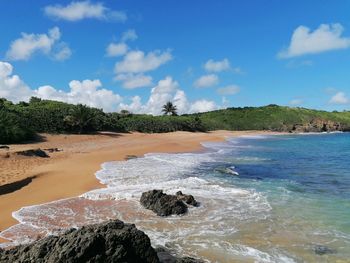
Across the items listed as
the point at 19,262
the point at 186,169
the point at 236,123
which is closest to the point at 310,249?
the point at 19,262

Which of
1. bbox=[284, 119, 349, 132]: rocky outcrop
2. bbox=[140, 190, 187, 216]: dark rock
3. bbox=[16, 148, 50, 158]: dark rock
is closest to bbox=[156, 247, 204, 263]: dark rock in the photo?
bbox=[140, 190, 187, 216]: dark rock

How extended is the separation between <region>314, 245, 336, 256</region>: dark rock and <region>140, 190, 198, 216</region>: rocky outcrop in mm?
4910

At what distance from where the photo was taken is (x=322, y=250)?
10.3 m

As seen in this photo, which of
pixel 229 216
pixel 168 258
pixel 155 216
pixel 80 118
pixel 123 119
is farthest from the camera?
pixel 123 119

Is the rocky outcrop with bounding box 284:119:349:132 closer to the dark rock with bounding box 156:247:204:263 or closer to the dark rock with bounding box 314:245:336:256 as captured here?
the dark rock with bounding box 314:245:336:256

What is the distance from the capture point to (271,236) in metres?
11.5

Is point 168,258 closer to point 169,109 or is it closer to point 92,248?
point 92,248


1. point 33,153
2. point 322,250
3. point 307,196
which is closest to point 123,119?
point 33,153

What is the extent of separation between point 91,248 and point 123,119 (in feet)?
219

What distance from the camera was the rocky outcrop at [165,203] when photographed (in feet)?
44.3

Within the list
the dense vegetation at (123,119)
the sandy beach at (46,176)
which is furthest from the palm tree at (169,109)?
the sandy beach at (46,176)

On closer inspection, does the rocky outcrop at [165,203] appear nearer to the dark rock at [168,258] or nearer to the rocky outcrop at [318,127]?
the dark rock at [168,258]

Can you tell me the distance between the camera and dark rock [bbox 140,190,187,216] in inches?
531

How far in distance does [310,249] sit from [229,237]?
228cm
